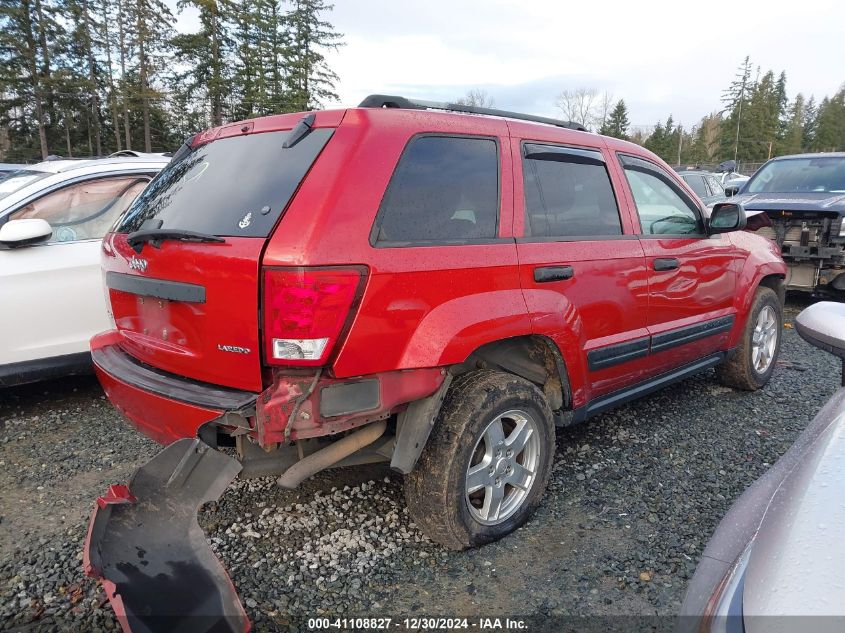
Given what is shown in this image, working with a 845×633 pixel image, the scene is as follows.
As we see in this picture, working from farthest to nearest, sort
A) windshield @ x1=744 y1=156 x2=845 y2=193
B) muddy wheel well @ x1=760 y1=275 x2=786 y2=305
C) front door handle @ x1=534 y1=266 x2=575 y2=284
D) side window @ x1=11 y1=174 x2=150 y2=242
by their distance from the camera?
windshield @ x1=744 y1=156 x2=845 y2=193 < muddy wheel well @ x1=760 y1=275 x2=786 y2=305 < side window @ x1=11 y1=174 x2=150 y2=242 < front door handle @ x1=534 y1=266 x2=575 y2=284

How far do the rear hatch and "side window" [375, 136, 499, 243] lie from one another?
36 centimetres

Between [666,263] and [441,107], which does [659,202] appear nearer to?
[666,263]

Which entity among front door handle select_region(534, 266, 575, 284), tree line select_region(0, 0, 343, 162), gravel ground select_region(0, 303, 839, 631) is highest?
tree line select_region(0, 0, 343, 162)

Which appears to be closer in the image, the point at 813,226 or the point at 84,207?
the point at 84,207

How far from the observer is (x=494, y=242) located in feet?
8.59

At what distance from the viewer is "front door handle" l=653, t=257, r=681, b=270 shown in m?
3.48

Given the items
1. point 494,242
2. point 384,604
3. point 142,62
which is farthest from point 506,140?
point 142,62

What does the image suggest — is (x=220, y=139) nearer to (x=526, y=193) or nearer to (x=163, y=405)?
(x=163, y=405)

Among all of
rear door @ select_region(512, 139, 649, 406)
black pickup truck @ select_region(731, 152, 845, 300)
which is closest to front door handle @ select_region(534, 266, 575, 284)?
rear door @ select_region(512, 139, 649, 406)

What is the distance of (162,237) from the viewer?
95.6 inches

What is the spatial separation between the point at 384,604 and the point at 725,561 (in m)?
1.36

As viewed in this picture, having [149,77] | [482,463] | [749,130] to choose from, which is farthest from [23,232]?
[749,130]

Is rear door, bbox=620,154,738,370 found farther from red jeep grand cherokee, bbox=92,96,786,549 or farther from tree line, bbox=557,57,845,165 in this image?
tree line, bbox=557,57,845,165

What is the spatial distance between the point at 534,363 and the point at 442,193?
1082 millimetres
